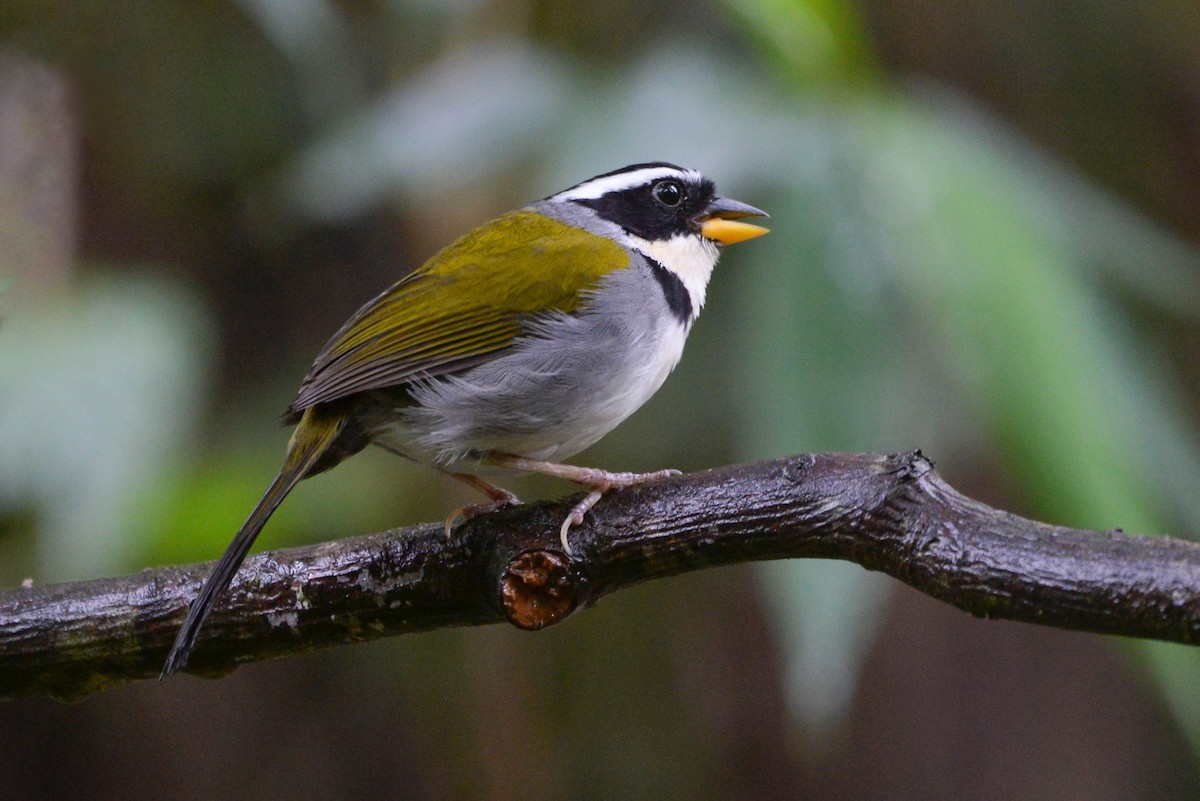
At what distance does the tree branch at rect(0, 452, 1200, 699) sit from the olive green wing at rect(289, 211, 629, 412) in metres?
0.44

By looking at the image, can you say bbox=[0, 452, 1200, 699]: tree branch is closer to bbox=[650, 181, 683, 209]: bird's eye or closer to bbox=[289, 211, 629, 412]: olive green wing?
bbox=[289, 211, 629, 412]: olive green wing

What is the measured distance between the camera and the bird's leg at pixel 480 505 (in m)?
2.58

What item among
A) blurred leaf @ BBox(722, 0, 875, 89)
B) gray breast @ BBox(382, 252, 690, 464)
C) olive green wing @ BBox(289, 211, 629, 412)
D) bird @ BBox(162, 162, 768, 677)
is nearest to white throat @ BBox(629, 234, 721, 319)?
bird @ BBox(162, 162, 768, 677)

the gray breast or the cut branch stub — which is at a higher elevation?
the gray breast

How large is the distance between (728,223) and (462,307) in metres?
0.77

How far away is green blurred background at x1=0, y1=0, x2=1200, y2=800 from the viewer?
10.4 ft

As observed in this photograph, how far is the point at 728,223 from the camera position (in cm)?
328

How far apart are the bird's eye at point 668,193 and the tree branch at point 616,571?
1132 mm

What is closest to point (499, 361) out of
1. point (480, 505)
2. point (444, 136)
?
point (480, 505)

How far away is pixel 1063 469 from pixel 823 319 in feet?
2.23

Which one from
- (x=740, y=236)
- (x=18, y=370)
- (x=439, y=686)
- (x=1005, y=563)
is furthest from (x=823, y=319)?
(x=439, y=686)

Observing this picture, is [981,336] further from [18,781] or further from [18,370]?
[18,781]

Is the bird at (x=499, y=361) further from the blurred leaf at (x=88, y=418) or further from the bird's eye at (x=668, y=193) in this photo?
the blurred leaf at (x=88, y=418)

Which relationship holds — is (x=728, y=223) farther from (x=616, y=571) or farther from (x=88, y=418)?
(x=88, y=418)
